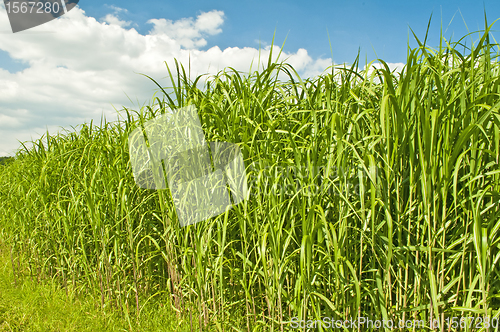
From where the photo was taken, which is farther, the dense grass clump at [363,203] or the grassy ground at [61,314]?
the grassy ground at [61,314]

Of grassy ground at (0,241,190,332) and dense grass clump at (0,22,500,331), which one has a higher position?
dense grass clump at (0,22,500,331)

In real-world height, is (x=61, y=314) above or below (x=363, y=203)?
below

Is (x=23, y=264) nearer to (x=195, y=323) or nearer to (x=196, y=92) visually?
(x=195, y=323)

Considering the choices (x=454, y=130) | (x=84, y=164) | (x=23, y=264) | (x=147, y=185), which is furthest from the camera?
(x=23, y=264)

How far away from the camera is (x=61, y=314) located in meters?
2.66

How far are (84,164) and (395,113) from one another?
3097 millimetres

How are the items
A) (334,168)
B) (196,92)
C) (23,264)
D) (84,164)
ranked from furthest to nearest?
1. (23,264)
2. (84,164)
3. (196,92)
4. (334,168)

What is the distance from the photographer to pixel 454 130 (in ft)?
5.08

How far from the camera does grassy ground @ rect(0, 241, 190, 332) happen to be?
7.68 feet

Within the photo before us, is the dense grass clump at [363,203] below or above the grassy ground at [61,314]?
above

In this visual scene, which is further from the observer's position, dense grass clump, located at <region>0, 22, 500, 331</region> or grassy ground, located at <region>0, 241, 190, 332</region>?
grassy ground, located at <region>0, 241, 190, 332</region>

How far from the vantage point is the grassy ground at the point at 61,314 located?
7.68ft

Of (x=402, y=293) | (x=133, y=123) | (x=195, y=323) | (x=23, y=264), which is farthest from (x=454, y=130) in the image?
(x=23, y=264)

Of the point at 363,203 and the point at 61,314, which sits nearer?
the point at 363,203
